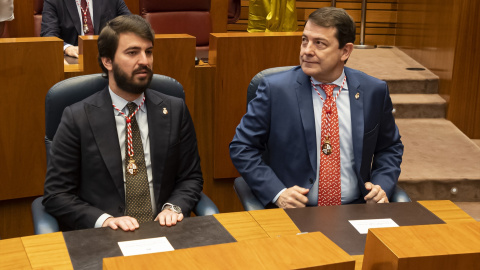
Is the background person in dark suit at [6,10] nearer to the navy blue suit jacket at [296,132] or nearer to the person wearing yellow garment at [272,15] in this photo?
the person wearing yellow garment at [272,15]

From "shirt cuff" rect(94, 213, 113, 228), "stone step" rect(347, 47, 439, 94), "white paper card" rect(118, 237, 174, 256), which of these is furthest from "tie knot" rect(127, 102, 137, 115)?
"stone step" rect(347, 47, 439, 94)

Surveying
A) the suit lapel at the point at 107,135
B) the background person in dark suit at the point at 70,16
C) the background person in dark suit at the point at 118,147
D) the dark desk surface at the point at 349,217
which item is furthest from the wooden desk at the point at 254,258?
the background person in dark suit at the point at 70,16

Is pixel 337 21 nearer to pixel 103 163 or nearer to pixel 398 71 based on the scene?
pixel 103 163

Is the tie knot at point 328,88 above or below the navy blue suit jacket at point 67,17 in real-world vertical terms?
below

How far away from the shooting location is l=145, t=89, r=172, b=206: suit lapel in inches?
90.5

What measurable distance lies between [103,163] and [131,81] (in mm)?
276

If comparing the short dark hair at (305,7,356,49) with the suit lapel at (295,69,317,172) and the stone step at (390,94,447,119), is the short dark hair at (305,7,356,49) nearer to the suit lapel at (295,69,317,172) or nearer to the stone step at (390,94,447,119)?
the suit lapel at (295,69,317,172)

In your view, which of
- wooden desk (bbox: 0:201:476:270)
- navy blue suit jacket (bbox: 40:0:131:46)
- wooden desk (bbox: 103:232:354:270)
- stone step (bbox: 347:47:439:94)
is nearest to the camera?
wooden desk (bbox: 103:232:354:270)

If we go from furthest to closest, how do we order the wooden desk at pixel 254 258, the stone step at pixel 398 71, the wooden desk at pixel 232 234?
1. the stone step at pixel 398 71
2. the wooden desk at pixel 232 234
3. the wooden desk at pixel 254 258

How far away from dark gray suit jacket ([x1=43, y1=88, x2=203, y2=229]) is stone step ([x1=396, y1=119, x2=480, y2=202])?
1.86 meters

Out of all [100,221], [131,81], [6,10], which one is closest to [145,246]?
[100,221]

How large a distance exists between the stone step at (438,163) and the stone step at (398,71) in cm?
31

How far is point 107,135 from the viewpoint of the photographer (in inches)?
88.0

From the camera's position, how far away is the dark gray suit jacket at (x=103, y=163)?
7.16 ft
